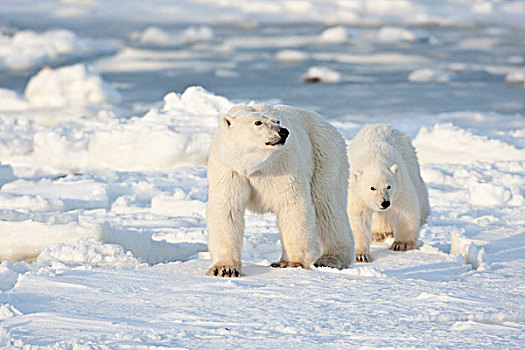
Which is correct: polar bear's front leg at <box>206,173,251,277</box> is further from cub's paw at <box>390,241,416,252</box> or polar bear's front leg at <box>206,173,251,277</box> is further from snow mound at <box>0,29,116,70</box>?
snow mound at <box>0,29,116,70</box>

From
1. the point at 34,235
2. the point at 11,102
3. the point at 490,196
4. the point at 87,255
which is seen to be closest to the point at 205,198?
the point at 34,235

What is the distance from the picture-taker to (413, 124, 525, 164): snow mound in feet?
25.7

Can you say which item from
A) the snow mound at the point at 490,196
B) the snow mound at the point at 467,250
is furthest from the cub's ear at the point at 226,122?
the snow mound at the point at 490,196

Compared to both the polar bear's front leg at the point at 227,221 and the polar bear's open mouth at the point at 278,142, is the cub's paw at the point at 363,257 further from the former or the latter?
the polar bear's open mouth at the point at 278,142

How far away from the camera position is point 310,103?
1241cm

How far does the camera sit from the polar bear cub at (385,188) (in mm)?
4797

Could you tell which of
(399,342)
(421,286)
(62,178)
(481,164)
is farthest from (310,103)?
(399,342)

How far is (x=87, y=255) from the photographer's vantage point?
14.8 ft

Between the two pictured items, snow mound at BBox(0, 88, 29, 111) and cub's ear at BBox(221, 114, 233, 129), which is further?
snow mound at BBox(0, 88, 29, 111)

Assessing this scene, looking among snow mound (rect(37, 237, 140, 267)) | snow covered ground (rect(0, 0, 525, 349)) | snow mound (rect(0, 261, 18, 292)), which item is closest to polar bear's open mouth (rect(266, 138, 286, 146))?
snow covered ground (rect(0, 0, 525, 349))

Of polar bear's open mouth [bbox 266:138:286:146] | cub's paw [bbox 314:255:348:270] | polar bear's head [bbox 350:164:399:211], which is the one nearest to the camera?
polar bear's open mouth [bbox 266:138:286:146]

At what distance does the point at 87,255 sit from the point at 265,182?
4.65 ft

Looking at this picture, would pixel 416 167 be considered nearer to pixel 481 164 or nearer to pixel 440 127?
pixel 481 164

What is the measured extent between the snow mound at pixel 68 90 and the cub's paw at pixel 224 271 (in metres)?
8.31
